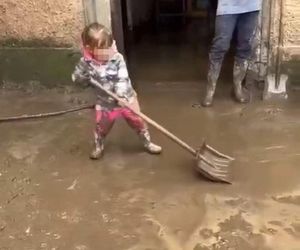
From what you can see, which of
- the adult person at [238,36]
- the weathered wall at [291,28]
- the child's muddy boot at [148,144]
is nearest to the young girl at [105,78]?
the child's muddy boot at [148,144]

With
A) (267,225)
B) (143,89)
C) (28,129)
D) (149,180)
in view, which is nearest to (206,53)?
(143,89)

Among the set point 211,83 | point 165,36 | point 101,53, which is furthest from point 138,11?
point 101,53

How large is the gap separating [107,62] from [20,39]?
1751mm

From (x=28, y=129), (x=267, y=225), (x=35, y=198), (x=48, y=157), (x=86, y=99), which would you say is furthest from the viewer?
(x=86, y=99)

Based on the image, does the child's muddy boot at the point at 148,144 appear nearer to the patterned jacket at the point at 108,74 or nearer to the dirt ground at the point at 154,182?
the dirt ground at the point at 154,182

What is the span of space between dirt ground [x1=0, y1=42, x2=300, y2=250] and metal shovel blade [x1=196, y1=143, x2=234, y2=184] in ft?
0.19

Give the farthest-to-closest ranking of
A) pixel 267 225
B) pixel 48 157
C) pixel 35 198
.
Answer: pixel 48 157
pixel 35 198
pixel 267 225

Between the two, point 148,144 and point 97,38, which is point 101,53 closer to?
point 97,38

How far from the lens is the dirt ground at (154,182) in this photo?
383 cm

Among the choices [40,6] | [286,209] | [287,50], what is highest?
[40,6]

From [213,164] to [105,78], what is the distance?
908 millimetres

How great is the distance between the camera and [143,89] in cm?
605

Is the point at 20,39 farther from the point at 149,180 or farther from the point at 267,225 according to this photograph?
the point at 267,225

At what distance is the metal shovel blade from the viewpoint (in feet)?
14.2
